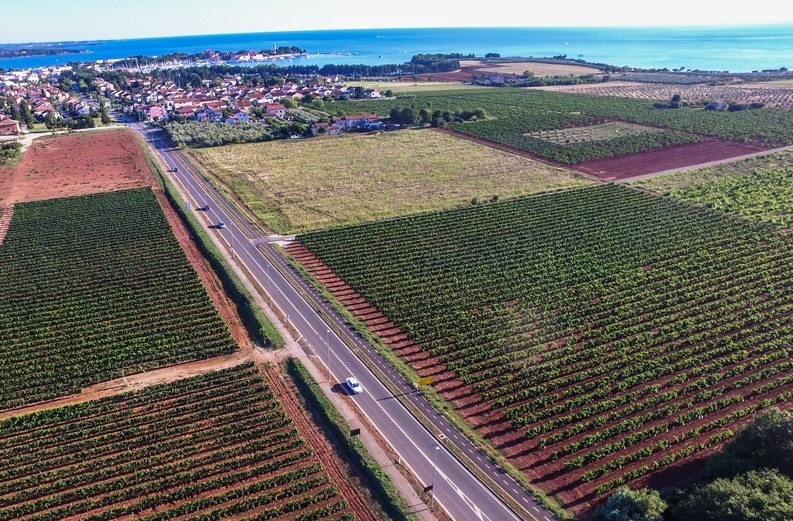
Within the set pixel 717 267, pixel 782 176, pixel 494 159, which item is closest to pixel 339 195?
pixel 494 159

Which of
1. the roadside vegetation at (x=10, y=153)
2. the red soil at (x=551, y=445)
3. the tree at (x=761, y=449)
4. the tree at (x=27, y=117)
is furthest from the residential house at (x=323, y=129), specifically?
the tree at (x=761, y=449)

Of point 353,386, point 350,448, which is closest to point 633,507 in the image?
point 350,448

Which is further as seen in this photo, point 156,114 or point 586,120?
point 156,114

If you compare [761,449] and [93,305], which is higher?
[761,449]

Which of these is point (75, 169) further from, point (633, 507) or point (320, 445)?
point (633, 507)

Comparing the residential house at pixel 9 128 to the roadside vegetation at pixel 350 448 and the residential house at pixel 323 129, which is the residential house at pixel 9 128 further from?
the roadside vegetation at pixel 350 448

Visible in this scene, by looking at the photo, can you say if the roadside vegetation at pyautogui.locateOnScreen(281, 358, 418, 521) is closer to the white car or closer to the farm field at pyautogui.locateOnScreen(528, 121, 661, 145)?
the white car

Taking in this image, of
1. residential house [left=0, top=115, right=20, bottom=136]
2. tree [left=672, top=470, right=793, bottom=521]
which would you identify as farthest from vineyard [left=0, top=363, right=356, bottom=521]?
residential house [left=0, top=115, right=20, bottom=136]
